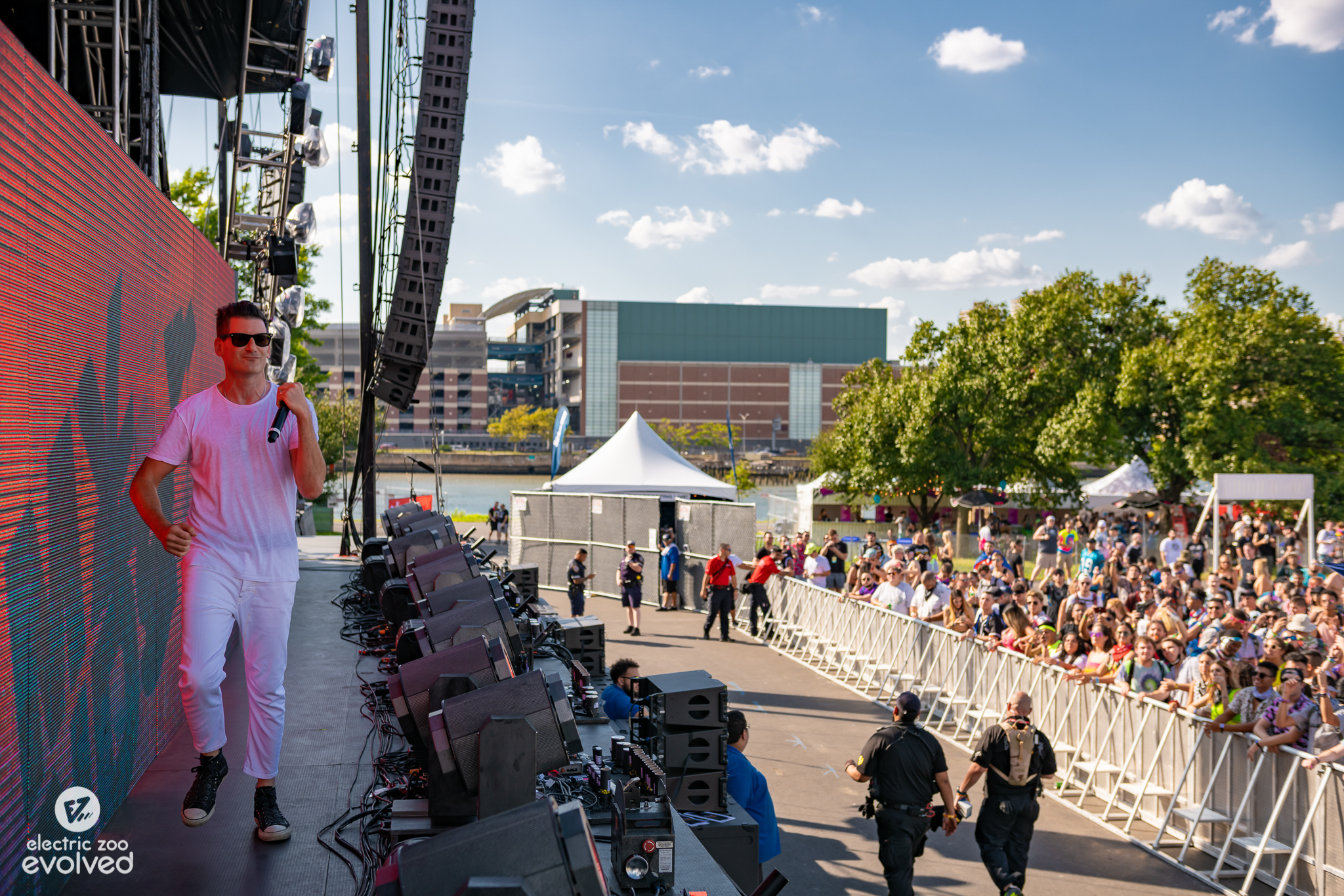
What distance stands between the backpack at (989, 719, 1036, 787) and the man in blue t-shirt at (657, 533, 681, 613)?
52.0 feet

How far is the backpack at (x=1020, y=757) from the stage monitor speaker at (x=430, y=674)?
4453mm

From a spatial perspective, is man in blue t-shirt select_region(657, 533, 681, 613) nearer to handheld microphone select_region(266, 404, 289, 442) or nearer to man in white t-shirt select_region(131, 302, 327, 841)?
man in white t-shirt select_region(131, 302, 327, 841)

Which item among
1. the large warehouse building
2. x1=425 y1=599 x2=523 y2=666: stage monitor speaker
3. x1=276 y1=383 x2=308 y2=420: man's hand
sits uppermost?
the large warehouse building

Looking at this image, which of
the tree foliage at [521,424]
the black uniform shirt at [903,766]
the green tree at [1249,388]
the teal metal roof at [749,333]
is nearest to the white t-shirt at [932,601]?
the black uniform shirt at [903,766]

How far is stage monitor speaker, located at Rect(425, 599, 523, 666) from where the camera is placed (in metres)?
4.96

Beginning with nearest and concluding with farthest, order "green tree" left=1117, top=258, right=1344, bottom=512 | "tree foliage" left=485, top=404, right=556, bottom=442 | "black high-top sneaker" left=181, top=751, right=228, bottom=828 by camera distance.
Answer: "black high-top sneaker" left=181, top=751, right=228, bottom=828 < "green tree" left=1117, top=258, right=1344, bottom=512 < "tree foliage" left=485, top=404, right=556, bottom=442

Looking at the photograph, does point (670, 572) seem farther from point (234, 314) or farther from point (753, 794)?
point (234, 314)

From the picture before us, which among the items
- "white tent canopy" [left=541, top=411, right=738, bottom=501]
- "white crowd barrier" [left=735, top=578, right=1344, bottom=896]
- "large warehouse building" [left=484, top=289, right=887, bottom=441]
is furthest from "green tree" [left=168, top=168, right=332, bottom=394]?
"large warehouse building" [left=484, top=289, right=887, bottom=441]

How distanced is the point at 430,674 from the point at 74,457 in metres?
1.64

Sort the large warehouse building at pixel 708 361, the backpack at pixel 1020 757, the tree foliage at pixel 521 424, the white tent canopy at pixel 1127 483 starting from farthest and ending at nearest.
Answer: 1. the tree foliage at pixel 521 424
2. the large warehouse building at pixel 708 361
3. the white tent canopy at pixel 1127 483
4. the backpack at pixel 1020 757

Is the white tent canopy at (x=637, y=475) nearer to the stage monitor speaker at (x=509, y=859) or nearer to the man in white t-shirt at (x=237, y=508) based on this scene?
the man in white t-shirt at (x=237, y=508)

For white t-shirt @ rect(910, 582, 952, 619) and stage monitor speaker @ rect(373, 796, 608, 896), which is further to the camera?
white t-shirt @ rect(910, 582, 952, 619)

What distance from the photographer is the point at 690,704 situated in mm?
6375

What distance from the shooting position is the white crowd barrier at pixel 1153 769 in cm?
762
